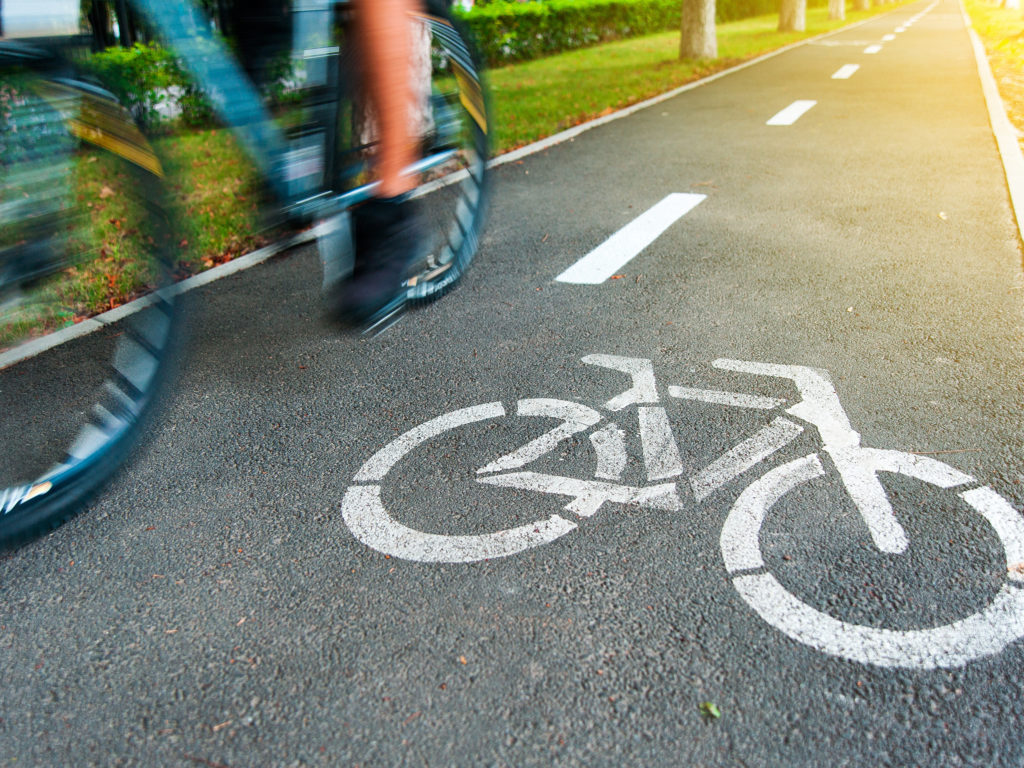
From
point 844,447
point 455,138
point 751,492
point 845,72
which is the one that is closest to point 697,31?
point 845,72

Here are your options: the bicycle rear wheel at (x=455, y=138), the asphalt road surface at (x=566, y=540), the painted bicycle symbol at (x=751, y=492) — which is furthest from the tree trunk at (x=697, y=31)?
the painted bicycle symbol at (x=751, y=492)

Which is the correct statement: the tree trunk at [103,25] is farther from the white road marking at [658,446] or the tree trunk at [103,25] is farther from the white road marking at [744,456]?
the white road marking at [744,456]

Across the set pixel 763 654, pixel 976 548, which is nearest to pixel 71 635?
pixel 763 654

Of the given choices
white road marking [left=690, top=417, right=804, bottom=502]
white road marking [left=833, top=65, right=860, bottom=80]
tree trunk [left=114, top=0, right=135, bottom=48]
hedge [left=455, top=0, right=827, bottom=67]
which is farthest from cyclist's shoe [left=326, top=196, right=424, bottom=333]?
white road marking [left=833, top=65, right=860, bottom=80]

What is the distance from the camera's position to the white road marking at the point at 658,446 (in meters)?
2.79

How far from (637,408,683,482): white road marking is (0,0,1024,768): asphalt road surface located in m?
0.01

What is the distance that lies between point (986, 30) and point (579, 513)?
29.0 m

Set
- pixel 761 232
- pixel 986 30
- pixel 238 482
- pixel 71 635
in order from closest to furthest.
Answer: pixel 71 635 → pixel 238 482 → pixel 761 232 → pixel 986 30

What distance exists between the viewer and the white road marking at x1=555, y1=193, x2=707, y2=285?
4727 millimetres

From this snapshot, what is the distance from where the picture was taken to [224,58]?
9.37 ft

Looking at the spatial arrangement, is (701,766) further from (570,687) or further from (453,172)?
(453,172)

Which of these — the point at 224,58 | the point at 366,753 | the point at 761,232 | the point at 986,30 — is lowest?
the point at 366,753

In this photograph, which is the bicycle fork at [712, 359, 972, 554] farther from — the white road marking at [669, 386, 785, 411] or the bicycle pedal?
the bicycle pedal

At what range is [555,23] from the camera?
20.6 m
